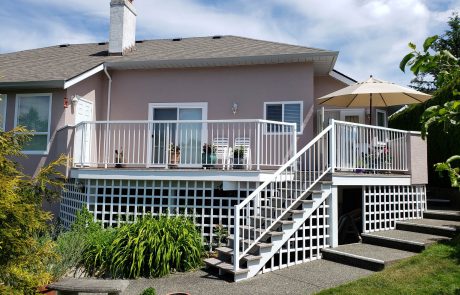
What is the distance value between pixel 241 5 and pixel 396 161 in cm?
618

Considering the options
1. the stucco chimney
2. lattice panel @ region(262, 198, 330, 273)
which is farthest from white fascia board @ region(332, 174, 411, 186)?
the stucco chimney

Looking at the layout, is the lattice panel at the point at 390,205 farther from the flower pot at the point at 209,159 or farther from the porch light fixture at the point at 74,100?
the porch light fixture at the point at 74,100

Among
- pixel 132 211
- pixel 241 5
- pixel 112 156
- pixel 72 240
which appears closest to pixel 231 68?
pixel 241 5

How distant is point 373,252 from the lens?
778 centimetres

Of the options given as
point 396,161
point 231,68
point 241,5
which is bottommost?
point 396,161

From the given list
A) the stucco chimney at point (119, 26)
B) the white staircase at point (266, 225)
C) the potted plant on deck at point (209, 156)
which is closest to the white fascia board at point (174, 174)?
the white staircase at point (266, 225)

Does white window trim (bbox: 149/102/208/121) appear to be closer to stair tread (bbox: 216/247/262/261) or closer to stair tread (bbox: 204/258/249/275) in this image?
stair tread (bbox: 216/247/262/261)

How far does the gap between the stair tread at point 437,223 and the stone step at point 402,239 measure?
1.10ft

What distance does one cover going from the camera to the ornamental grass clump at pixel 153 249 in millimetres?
7594

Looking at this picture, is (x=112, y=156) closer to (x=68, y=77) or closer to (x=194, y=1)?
(x=68, y=77)

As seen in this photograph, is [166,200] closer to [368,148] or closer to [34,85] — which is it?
[368,148]

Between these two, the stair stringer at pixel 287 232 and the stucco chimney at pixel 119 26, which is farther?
the stucco chimney at pixel 119 26

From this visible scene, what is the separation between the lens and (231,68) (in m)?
12.3

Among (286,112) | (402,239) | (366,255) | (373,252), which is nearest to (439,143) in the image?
(286,112)
